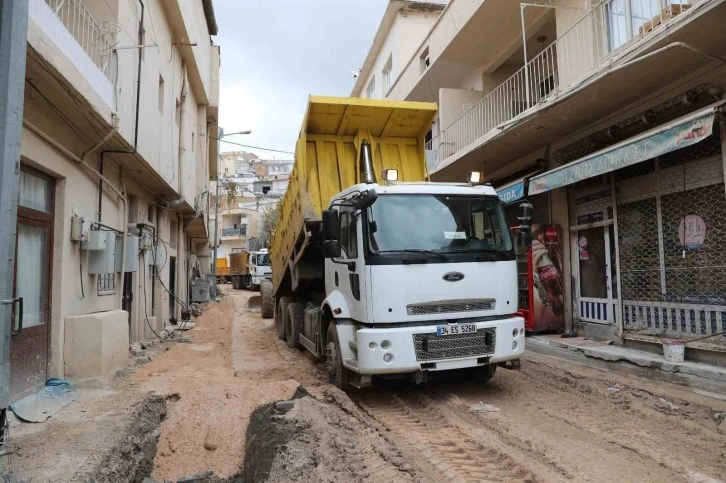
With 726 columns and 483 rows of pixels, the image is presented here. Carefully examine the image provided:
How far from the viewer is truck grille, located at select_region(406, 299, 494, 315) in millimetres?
5305

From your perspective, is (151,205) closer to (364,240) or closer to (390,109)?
(390,109)

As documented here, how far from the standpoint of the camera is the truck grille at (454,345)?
205 inches

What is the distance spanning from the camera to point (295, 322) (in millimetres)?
9289

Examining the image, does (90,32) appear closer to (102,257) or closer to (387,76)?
(102,257)

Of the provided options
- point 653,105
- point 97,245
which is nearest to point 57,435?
point 97,245

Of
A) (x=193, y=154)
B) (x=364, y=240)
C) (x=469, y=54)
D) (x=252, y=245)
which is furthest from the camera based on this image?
(x=252, y=245)

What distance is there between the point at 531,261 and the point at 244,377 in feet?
19.4

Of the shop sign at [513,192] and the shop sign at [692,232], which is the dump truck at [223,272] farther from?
the shop sign at [692,232]

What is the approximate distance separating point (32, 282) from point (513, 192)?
836cm

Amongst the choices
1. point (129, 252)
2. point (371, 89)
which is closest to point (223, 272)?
point (371, 89)

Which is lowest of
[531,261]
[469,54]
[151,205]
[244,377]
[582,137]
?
[244,377]

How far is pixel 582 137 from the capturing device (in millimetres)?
9289

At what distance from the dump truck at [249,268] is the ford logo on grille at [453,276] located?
76.5ft

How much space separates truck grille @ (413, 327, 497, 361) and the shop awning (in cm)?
336
